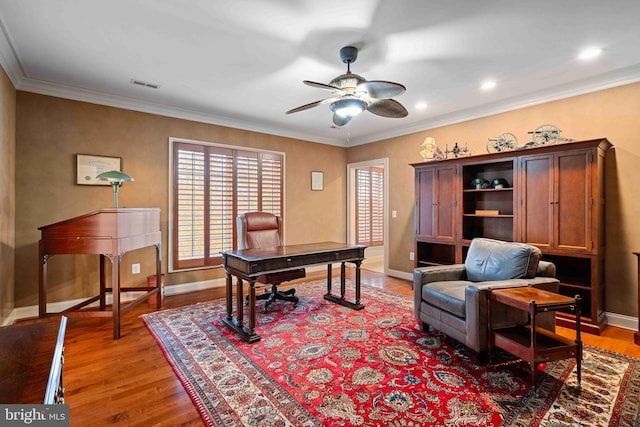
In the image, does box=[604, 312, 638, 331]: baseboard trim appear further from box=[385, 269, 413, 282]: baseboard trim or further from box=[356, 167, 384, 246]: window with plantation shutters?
box=[356, 167, 384, 246]: window with plantation shutters

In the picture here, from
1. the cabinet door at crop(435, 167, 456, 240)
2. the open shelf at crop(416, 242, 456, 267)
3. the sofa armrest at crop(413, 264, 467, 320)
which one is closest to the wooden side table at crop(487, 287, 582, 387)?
the sofa armrest at crop(413, 264, 467, 320)

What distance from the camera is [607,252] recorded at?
3330 millimetres

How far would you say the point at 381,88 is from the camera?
7.97ft

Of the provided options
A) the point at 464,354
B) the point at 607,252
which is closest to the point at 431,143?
the point at 607,252

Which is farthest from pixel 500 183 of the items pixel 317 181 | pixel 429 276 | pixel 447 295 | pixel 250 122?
pixel 250 122

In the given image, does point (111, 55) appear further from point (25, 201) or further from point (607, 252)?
point (607, 252)

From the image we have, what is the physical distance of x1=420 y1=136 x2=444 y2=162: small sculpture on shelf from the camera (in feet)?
15.0

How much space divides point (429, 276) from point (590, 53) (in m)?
2.55

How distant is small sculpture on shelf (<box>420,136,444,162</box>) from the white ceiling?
0.62 meters

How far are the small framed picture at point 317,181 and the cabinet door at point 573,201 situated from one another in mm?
3810

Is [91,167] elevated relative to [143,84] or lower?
lower

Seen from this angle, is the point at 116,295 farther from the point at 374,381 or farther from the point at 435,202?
the point at 435,202

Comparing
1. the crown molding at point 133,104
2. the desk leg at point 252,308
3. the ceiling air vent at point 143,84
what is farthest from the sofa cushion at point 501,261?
the ceiling air vent at point 143,84

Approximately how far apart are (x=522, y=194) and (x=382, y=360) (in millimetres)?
2622
